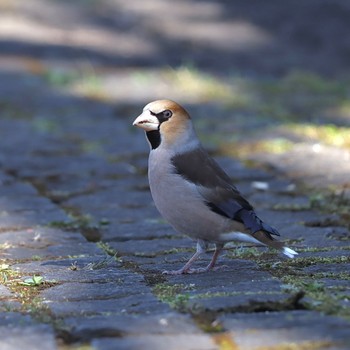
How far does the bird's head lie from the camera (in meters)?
4.27

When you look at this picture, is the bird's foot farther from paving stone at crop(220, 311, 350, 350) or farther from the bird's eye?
paving stone at crop(220, 311, 350, 350)

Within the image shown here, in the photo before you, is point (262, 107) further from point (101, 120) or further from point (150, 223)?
point (150, 223)

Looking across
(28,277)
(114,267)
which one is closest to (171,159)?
(114,267)

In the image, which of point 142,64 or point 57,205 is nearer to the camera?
point 57,205

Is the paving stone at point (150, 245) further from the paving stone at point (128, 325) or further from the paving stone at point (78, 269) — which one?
the paving stone at point (128, 325)

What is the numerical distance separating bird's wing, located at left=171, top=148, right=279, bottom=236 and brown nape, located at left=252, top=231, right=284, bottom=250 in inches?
1.2

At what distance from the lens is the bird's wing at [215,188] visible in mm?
3982

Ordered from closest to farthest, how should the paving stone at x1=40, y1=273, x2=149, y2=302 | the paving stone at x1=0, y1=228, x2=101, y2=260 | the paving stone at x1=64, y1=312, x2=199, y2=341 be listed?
the paving stone at x1=64, y1=312, x2=199, y2=341 → the paving stone at x1=40, y1=273, x2=149, y2=302 → the paving stone at x1=0, y1=228, x2=101, y2=260

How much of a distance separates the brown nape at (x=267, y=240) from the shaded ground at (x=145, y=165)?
10 centimetres

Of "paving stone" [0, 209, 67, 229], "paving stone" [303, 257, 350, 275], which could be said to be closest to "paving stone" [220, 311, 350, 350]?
"paving stone" [303, 257, 350, 275]

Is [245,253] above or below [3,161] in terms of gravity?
above

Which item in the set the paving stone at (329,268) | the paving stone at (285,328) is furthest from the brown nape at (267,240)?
the paving stone at (285,328)

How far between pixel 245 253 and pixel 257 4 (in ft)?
29.2

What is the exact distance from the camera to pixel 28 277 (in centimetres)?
384
